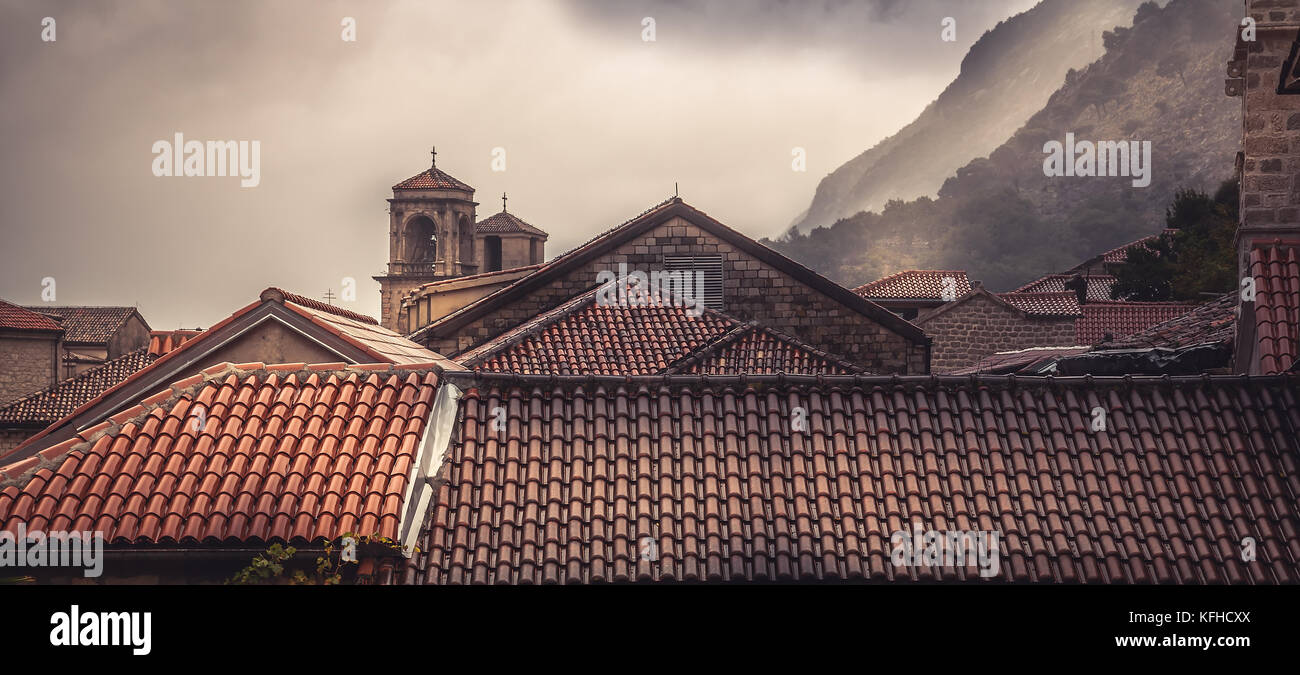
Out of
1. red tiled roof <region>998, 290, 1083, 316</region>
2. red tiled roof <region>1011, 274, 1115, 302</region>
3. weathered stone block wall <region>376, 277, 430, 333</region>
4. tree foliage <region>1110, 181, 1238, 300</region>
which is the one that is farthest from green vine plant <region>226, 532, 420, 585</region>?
red tiled roof <region>1011, 274, 1115, 302</region>

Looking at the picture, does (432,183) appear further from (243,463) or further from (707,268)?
(243,463)

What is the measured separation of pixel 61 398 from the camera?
163 feet

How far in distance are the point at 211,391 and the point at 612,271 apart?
656 inches

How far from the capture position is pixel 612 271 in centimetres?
2670

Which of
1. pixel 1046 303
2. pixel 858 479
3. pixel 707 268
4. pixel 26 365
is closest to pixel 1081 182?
pixel 1046 303

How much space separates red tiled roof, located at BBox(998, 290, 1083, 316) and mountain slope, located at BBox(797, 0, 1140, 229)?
358 feet

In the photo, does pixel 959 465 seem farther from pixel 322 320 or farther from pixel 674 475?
pixel 322 320

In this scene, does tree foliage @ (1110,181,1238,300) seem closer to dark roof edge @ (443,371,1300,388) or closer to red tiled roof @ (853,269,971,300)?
red tiled roof @ (853,269,971,300)

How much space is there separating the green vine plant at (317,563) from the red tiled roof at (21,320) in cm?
5147

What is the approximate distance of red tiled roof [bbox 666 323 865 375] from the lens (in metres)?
21.8

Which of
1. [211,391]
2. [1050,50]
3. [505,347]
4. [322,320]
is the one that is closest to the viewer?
[211,391]

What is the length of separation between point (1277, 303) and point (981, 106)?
170089 mm

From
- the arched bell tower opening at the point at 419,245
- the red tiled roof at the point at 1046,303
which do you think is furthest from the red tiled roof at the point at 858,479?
the arched bell tower opening at the point at 419,245
